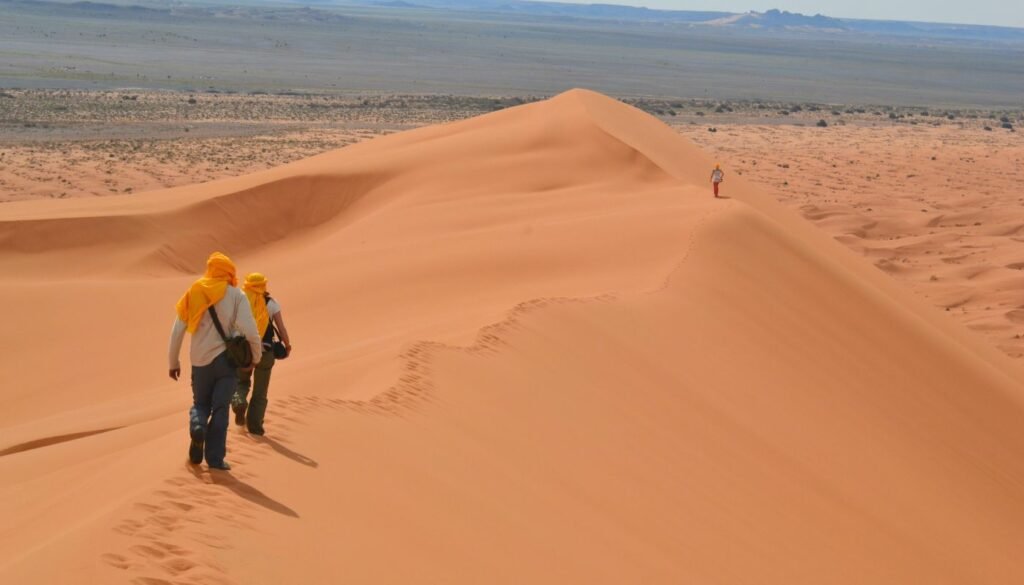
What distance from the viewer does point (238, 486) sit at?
20.4 feet

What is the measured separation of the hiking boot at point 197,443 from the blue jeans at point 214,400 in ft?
0.11

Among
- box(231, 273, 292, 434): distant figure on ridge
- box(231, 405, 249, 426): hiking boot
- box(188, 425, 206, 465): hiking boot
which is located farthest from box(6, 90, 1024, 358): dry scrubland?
box(188, 425, 206, 465): hiking boot

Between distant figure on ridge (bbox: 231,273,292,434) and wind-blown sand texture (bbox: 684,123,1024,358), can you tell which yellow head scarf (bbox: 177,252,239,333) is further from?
wind-blown sand texture (bbox: 684,123,1024,358)

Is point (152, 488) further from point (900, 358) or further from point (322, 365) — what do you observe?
point (900, 358)

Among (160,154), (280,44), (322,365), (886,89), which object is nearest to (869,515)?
(322,365)

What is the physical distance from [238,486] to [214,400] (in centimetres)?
53

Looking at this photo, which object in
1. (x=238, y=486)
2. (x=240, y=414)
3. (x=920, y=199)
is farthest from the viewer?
→ (x=920, y=199)

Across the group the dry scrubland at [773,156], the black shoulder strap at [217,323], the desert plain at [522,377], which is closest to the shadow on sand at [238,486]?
the desert plain at [522,377]

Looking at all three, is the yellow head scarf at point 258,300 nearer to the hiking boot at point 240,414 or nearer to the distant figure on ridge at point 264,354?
the distant figure on ridge at point 264,354

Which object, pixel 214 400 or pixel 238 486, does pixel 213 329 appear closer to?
pixel 214 400

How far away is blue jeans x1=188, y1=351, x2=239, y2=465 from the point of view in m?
6.31

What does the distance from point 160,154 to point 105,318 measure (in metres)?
20.4

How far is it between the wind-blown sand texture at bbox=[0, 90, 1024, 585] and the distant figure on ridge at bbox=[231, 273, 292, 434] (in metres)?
0.16

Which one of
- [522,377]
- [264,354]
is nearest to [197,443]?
[264,354]
